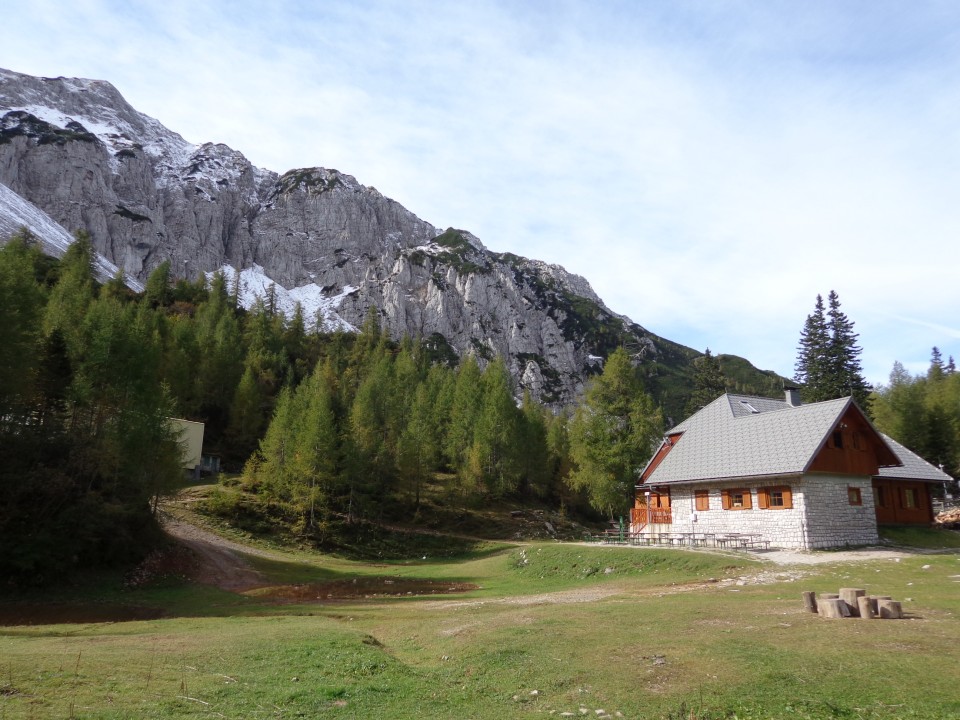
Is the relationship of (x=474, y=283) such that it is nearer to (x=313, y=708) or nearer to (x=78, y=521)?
(x=78, y=521)

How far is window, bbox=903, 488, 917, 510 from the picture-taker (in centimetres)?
3959

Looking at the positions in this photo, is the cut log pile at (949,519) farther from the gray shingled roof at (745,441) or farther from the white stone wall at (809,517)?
the gray shingled roof at (745,441)

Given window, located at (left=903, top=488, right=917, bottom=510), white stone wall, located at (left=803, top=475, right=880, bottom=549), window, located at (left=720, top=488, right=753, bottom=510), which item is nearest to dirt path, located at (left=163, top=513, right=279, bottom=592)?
window, located at (left=720, top=488, right=753, bottom=510)

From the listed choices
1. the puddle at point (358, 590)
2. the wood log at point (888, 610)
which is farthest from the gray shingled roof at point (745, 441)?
the wood log at point (888, 610)

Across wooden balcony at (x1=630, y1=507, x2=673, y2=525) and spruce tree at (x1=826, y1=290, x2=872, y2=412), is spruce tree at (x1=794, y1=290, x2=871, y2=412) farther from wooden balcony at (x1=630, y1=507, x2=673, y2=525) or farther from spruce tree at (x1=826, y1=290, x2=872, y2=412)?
wooden balcony at (x1=630, y1=507, x2=673, y2=525)

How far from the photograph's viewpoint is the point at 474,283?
19650cm

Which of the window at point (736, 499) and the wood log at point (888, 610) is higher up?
the window at point (736, 499)

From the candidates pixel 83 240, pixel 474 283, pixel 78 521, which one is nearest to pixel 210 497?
pixel 78 521

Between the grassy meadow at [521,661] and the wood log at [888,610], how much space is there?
0.57 m

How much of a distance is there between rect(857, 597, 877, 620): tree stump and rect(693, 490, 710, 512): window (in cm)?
2250

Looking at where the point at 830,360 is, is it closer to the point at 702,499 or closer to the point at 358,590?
the point at 702,499

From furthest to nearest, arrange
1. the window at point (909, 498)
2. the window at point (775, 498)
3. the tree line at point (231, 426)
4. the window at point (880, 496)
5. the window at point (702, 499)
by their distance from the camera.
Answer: the window at point (909, 498) → the window at point (880, 496) → the window at point (702, 499) → the window at point (775, 498) → the tree line at point (231, 426)

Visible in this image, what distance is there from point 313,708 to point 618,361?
41717mm

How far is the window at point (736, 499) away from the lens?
3378cm
